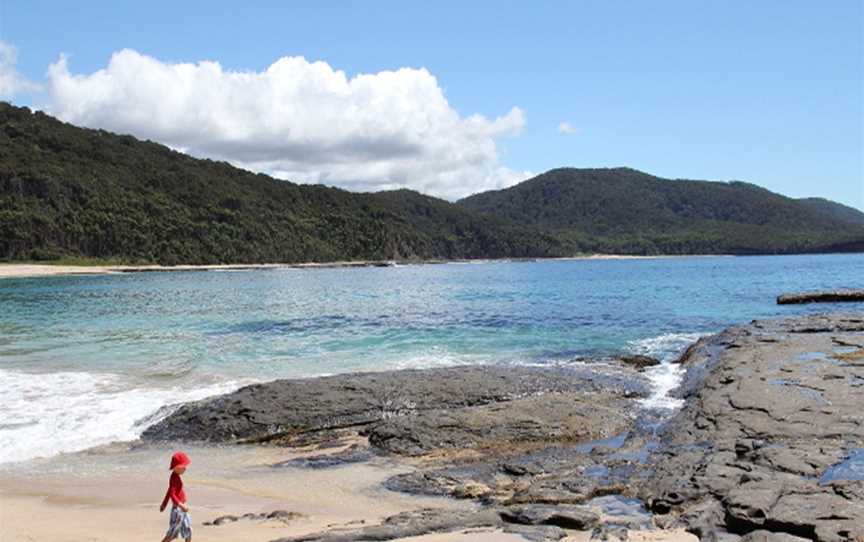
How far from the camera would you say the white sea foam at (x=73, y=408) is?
1390 cm

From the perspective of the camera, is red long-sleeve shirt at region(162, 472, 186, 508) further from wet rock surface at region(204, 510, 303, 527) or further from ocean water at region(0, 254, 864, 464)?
ocean water at region(0, 254, 864, 464)

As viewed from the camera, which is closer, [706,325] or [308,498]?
[308,498]

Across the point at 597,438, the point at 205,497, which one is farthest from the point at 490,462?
the point at 205,497

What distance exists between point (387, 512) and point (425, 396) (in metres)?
6.32

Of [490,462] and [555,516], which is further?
[490,462]

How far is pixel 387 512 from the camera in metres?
9.45

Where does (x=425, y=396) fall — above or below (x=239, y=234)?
below

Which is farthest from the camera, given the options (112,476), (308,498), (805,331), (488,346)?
(488,346)

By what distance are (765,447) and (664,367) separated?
1002cm

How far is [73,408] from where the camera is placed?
16516 millimetres

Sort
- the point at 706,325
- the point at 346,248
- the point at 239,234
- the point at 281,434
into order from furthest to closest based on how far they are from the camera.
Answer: the point at 346,248, the point at 239,234, the point at 706,325, the point at 281,434

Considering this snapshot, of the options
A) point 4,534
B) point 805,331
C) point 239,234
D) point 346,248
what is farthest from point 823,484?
→ point 346,248

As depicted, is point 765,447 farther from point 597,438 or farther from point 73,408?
Result: point 73,408

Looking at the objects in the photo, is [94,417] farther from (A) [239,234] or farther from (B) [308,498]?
(A) [239,234]
